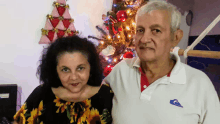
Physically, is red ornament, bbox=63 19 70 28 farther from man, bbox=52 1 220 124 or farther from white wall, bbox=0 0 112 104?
man, bbox=52 1 220 124

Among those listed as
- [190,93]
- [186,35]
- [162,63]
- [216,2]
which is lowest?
[190,93]

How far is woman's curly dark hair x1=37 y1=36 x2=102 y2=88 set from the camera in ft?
3.06

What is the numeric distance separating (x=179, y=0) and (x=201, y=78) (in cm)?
198

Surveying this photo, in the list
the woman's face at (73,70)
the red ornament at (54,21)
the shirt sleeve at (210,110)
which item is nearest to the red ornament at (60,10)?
the red ornament at (54,21)

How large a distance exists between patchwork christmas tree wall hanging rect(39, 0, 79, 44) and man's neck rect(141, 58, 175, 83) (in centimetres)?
155

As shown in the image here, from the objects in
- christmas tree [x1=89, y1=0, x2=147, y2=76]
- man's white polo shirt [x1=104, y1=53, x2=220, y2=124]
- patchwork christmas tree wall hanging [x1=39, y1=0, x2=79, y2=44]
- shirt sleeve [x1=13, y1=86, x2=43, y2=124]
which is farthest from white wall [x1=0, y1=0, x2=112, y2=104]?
man's white polo shirt [x1=104, y1=53, x2=220, y2=124]

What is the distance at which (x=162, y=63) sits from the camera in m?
0.99

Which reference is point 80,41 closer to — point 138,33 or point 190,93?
point 138,33

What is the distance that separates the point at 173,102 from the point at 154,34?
427mm

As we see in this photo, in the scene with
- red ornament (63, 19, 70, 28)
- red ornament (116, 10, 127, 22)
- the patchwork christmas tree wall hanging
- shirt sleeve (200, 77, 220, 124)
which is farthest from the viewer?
red ornament (63, 19, 70, 28)

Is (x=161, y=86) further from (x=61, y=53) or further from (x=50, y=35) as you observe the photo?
(x=50, y=35)

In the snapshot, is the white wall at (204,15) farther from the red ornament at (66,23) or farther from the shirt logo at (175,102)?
the red ornament at (66,23)

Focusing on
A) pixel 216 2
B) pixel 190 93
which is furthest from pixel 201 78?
pixel 216 2

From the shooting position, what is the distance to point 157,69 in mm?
999
